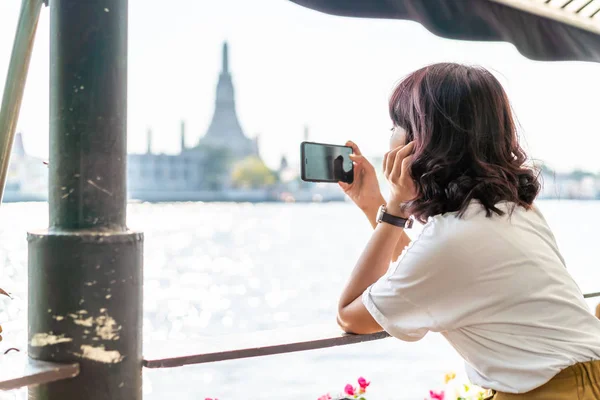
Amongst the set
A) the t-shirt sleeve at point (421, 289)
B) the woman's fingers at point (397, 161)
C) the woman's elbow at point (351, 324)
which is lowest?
the woman's elbow at point (351, 324)

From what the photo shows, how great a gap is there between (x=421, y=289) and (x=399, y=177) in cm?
24

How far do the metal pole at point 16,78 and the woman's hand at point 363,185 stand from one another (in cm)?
71

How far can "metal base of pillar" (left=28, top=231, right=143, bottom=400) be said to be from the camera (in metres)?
1.13

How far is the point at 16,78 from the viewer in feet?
4.02

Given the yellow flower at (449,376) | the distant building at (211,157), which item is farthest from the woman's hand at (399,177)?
the distant building at (211,157)

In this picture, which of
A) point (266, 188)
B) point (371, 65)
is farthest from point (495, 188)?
point (371, 65)

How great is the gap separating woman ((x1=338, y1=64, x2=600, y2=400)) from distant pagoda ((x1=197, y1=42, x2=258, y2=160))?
5064 centimetres

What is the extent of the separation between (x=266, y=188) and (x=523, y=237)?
50411 millimetres

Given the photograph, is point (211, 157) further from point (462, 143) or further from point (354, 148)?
point (462, 143)

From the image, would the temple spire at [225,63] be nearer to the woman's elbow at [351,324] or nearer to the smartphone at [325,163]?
the smartphone at [325,163]

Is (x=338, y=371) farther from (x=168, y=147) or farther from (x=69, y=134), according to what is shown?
(x=168, y=147)

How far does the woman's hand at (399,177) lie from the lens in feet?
4.17

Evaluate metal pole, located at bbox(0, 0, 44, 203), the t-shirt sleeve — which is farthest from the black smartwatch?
metal pole, located at bbox(0, 0, 44, 203)

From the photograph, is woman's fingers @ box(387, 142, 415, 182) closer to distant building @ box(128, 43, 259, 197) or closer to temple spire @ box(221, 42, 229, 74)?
distant building @ box(128, 43, 259, 197)
